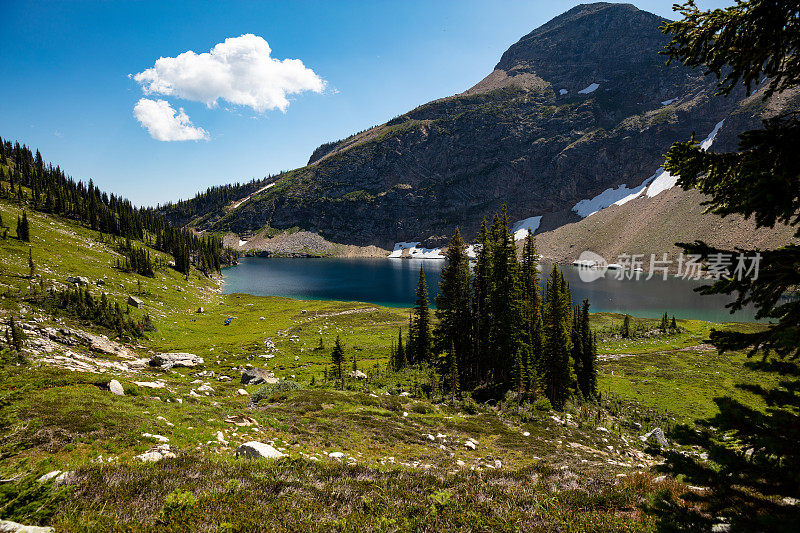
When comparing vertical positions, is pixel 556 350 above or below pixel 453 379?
above

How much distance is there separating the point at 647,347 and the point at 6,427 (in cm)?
8563

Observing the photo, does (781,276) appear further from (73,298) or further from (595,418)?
(73,298)

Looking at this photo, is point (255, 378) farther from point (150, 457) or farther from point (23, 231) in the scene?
point (23, 231)

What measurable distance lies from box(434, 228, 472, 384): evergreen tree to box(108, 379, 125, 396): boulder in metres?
25.4

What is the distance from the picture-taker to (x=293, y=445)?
13.8m

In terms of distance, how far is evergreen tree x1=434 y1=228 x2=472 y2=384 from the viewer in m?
34.0

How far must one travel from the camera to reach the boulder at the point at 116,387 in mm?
16516

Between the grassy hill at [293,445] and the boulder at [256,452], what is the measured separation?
0.63m

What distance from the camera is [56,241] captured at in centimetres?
7912

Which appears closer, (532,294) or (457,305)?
(457,305)

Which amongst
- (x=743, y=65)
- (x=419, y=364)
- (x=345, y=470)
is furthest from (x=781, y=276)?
(x=419, y=364)

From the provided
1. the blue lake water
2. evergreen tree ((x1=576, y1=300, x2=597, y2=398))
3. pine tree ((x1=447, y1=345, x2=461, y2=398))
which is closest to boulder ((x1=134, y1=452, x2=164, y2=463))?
pine tree ((x1=447, y1=345, x2=461, y2=398))

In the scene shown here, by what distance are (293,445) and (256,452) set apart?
100 inches

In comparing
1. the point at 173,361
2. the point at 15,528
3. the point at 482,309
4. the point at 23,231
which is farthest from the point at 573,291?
the point at 23,231
